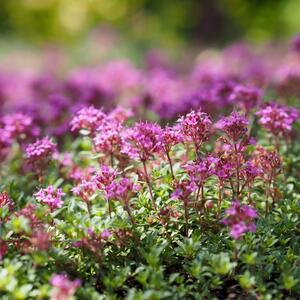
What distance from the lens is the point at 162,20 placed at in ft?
58.2

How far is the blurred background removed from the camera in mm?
17188

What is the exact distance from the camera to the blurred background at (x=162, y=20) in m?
17.2

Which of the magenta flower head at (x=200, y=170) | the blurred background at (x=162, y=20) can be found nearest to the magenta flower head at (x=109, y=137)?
the magenta flower head at (x=200, y=170)

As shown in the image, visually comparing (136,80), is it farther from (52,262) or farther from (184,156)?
(52,262)

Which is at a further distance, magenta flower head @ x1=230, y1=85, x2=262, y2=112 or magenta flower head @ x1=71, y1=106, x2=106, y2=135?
magenta flower head @ x1=230, y1=85, x2=262, y2=112

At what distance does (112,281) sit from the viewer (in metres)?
3.18

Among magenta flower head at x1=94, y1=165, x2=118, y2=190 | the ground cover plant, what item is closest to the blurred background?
the ground cover plant

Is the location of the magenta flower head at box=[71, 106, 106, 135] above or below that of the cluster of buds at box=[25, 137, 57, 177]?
above

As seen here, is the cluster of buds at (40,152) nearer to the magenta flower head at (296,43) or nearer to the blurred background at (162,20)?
the magenta flower head at (296,43)

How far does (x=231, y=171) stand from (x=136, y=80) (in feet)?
14.9

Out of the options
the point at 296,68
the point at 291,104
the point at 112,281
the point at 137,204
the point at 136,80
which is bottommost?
the point at 112,281

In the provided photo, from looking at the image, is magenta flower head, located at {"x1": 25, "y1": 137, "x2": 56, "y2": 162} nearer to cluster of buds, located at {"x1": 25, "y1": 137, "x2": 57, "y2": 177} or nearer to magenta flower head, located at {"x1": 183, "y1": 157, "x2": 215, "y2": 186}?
cluster of buds, located at {"x1": 25, "y1": 137, "x2": 57, "y2": 177}

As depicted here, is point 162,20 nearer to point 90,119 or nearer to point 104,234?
point 90,119

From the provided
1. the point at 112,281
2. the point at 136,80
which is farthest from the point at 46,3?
the point at 112,281
